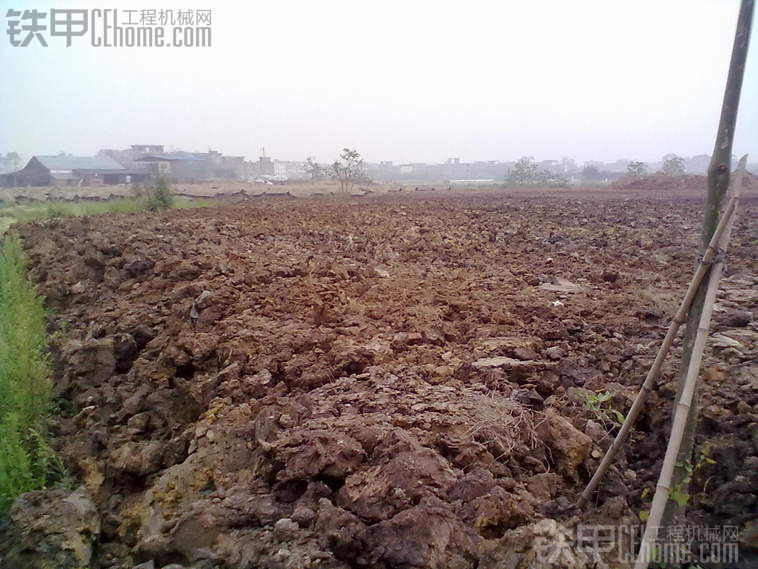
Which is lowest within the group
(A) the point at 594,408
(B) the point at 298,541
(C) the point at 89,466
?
(C) the point at 89,466

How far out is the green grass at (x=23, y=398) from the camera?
3088 millimetres

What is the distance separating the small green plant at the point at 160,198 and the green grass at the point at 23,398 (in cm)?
1037

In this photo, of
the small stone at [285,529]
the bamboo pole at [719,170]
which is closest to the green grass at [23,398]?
the small stone at [285,529]

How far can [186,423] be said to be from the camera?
354 centimetres

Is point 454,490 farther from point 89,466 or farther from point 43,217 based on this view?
point 43,217

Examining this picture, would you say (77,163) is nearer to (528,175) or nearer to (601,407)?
(528,175)

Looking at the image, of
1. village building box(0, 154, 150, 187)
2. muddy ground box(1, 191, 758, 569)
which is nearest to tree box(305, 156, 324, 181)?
village building box(0, 154, 150, 187)

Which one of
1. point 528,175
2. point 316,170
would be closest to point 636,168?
point 528,175

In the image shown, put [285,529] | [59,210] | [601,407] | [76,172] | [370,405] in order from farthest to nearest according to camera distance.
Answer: [76,172], [59,210], [370,405], [601,407], [285,529]

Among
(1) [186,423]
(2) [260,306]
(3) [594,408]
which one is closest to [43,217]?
(2) [260,306]

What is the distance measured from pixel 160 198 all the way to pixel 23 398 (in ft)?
45.0

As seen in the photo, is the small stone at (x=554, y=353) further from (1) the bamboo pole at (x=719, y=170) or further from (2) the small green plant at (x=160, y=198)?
(2) the small green plant at (x=160, y=198)

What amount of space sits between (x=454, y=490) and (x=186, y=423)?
7.30 ft

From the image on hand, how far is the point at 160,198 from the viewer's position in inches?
638
